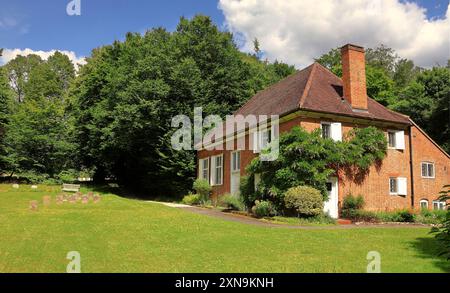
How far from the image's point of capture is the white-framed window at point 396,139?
82.7 feet

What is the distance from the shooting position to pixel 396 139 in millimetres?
25328

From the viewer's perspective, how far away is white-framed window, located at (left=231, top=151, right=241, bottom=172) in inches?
1119

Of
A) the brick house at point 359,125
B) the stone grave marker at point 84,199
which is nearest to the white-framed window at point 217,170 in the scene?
the brick house at point 359,125

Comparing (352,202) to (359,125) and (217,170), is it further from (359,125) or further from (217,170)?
(217,170)

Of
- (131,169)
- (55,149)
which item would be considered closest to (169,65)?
(131,169)

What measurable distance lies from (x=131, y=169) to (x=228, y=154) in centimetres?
2171

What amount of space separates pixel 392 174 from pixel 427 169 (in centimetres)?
350

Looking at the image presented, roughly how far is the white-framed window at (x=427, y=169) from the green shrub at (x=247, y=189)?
36.0 feet

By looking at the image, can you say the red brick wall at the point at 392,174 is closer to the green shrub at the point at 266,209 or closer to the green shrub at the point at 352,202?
the green shrub at the point at 352,202

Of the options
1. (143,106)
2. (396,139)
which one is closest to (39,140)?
(143,106)

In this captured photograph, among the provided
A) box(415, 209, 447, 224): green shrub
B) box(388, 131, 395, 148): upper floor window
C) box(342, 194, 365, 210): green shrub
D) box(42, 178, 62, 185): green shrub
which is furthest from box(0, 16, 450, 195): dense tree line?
box(342, 194, 365, 210): green shrub

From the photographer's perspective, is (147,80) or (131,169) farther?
(131,169)
